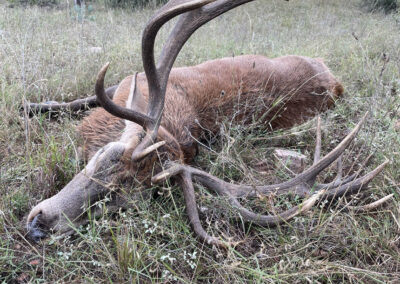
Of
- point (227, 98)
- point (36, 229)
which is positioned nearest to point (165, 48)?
point (227, 98)

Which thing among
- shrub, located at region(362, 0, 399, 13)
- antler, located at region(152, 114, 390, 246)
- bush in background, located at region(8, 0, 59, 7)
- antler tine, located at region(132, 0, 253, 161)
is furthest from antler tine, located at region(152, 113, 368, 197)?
shrub, located at region(362, 0, 399, 13)

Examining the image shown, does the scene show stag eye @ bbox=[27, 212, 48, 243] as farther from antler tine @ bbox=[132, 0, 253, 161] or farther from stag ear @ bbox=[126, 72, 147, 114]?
stag ear @ bbox=[126, 72, 147, 114]

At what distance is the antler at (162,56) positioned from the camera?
205 centimetres

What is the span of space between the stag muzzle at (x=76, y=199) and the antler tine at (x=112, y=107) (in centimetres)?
22

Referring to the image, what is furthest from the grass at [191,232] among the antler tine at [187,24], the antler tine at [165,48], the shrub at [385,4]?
the shrub at [385,4]

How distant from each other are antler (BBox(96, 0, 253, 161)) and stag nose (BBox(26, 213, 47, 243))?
650 millimetres

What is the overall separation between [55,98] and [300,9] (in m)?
10.6

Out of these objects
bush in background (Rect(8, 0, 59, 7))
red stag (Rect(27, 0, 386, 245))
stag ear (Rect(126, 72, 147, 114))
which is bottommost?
red stag (Rect(27, 0, 386, 245))

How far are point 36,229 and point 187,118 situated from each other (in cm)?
152

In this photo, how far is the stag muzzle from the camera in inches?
78.0

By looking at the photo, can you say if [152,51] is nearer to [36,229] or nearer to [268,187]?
[268,187]

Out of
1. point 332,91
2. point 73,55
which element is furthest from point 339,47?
point 73,55

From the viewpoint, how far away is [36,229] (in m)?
1.95

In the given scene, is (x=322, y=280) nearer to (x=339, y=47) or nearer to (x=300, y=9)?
(x=339, y=47)
